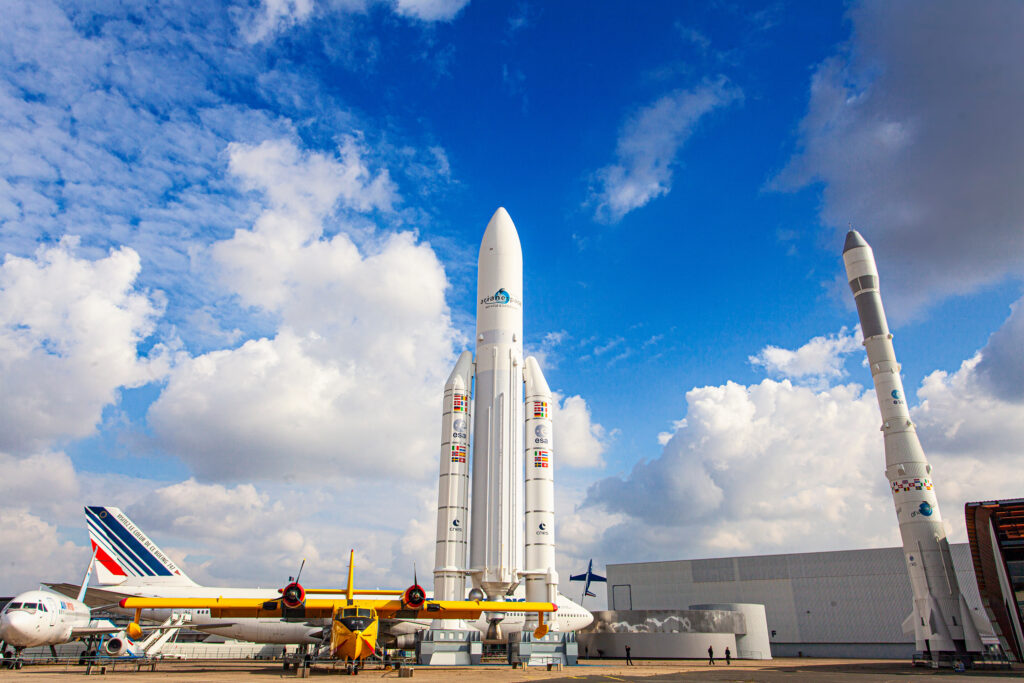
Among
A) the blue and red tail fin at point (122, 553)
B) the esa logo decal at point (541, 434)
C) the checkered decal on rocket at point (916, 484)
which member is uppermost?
the esa logo decal at point (541, 434)

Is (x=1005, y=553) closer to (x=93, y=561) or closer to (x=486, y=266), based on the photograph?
(x=486, y=266)

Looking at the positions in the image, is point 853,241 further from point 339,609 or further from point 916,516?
point 339,609

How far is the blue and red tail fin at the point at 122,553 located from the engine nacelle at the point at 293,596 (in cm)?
2421

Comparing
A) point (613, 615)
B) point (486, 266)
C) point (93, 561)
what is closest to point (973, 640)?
point (613, 615)

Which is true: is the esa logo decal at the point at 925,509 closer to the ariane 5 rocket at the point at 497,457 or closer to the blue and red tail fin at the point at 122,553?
the ariane 5 rocket at the point at 497,457

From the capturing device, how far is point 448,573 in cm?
3541

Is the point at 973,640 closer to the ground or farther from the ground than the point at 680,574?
closer to the ground

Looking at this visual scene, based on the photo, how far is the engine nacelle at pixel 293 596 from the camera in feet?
75.3

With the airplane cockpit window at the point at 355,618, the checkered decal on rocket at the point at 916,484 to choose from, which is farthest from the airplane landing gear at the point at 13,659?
the checkered decal on rocket at the point at 916,484

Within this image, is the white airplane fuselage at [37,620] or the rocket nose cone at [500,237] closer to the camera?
the white airplane fuselage at [37,620]

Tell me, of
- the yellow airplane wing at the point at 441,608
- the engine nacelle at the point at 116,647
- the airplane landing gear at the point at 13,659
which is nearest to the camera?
the yellow airplane wing at the point at 441,608

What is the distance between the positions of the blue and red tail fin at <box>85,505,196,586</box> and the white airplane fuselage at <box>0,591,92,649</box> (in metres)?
9.43

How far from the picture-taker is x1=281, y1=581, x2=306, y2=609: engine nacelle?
Result: 75.3ft

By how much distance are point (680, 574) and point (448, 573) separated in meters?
34.2
